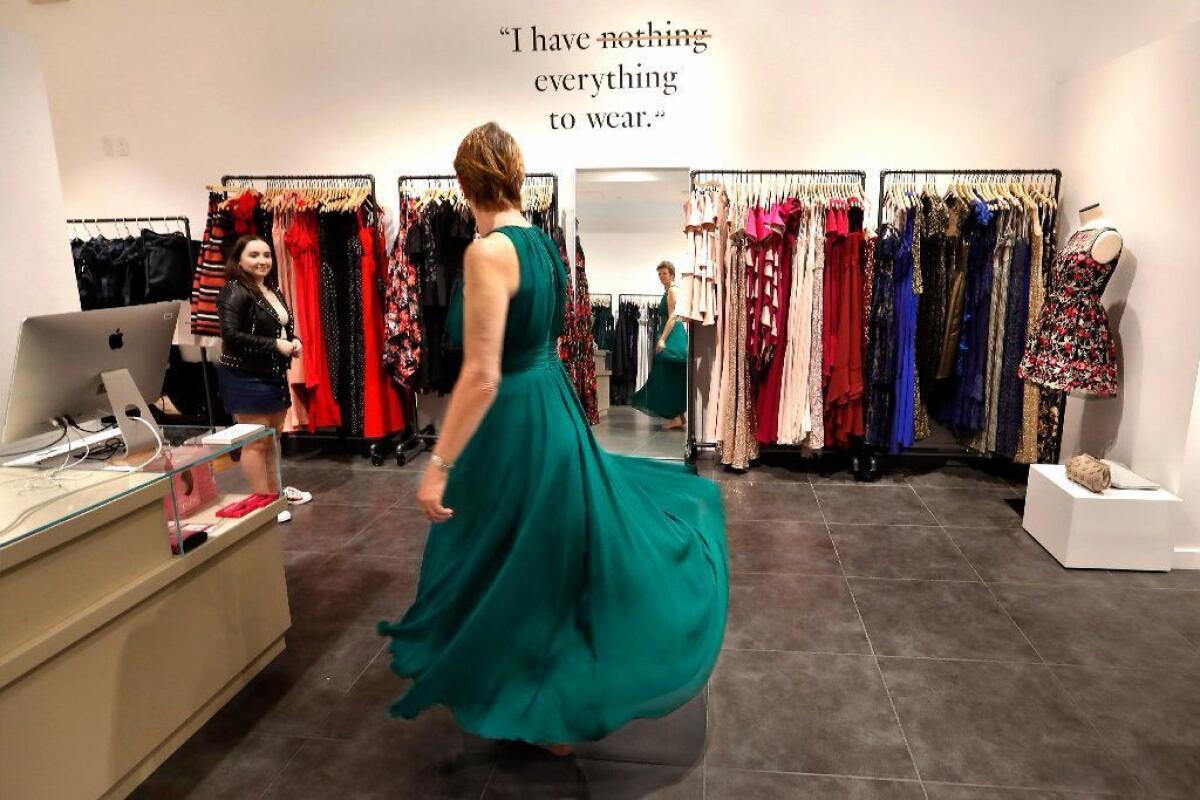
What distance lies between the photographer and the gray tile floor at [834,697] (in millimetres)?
1911

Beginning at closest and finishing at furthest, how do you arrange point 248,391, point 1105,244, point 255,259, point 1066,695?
point 1066,695 < point 1105,244 < point 255,259 < point 248,391

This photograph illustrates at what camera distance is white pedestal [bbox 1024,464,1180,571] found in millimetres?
3072

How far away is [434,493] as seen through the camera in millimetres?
1673

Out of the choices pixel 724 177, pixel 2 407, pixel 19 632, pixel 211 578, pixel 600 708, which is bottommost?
pixel 600 708

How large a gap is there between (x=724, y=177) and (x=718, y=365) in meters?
1.20

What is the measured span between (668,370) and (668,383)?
0.28 feet

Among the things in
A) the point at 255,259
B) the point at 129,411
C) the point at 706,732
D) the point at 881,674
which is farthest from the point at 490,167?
the point at 255,259

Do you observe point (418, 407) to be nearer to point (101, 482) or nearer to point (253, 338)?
point (253, 338)

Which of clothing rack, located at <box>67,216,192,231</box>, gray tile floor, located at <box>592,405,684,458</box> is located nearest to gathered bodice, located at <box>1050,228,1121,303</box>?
gray tile floor, located at <box>592,405,684,458</box>

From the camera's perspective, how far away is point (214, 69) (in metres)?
4.92

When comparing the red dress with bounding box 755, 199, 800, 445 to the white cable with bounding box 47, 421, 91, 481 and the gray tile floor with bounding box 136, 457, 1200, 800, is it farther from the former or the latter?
the white cable with bounding box 47, 421, 91, 481

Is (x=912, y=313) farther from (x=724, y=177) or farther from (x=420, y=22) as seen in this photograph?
(x=420, y=22)

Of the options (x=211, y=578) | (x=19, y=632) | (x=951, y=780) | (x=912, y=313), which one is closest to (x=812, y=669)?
(x=951, y=780)

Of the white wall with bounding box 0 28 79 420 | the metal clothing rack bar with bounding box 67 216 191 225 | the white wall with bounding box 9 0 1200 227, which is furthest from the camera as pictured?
the metal clothing rack bar with bounding box 67 216 191 225
